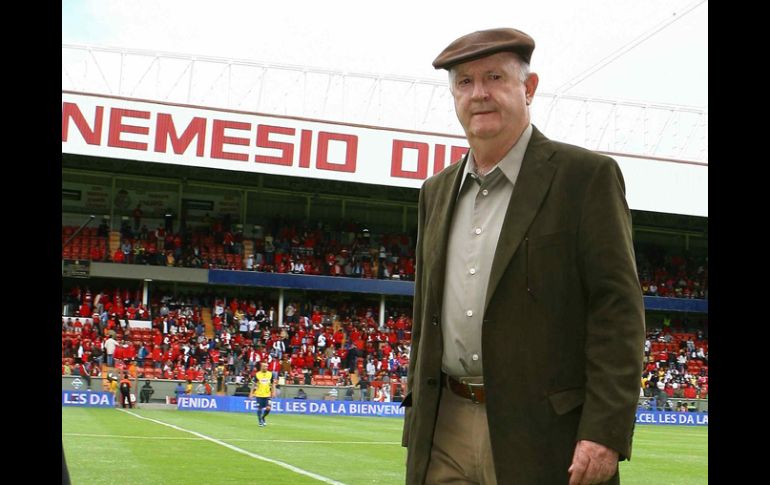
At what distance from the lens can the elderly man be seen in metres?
2.79

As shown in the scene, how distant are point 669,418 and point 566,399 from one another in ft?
95.4

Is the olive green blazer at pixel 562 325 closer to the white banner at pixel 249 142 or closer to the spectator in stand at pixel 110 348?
the spectator in stand at pixel 110 348

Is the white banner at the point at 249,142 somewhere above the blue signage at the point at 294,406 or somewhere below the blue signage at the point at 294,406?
above

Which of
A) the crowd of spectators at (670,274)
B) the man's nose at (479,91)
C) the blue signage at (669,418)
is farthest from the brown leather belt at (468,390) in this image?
the crowd of spectators at (670,274)

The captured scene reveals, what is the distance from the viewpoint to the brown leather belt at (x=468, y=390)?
2994 mm

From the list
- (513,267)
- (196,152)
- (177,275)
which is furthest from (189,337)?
(513,267)

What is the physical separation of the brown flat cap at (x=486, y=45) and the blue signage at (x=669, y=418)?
2800 centimetres

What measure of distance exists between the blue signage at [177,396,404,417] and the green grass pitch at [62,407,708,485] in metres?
3.68

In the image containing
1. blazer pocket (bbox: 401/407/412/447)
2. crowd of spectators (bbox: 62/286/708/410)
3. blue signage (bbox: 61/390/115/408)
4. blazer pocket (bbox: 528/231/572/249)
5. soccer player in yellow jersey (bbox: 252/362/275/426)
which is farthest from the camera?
crowd of spectators (bbox: 62/286/708/410)

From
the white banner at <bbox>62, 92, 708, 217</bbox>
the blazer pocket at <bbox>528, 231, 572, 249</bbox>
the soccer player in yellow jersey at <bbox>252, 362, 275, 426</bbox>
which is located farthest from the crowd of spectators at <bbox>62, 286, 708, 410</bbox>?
the blazer pocket at <bbox>528, 231, 572, 249</bbox>

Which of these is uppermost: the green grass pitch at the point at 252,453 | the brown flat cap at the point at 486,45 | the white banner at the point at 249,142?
the white banner at the point at 249,142

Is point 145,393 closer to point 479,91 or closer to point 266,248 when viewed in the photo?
point 266,248

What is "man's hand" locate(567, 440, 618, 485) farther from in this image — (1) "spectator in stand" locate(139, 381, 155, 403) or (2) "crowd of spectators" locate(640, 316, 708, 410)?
(2) "crowd of spectators" locate(640, 316, 708, 410)
